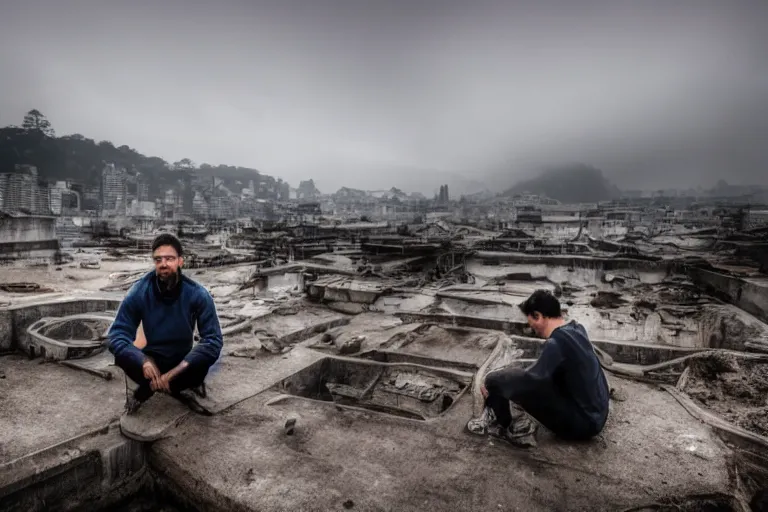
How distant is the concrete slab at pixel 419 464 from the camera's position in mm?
3070

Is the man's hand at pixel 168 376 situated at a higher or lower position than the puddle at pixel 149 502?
higher

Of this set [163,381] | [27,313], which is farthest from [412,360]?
[27,313]

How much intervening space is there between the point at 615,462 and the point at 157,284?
4433 mm

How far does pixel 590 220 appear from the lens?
37469 mm

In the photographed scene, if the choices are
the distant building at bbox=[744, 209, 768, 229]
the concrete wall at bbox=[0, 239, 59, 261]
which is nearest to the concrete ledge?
the distant building at bbox=[744, 209, 768, 229]

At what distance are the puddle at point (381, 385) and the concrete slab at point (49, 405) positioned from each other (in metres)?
2.33

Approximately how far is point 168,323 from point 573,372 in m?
3.69

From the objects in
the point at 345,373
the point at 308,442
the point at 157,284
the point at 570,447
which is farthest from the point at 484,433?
the point at 157,284

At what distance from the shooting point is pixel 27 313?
7258 millimetres

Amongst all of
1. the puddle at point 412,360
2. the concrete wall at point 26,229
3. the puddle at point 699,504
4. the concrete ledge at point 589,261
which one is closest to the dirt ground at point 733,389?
the puddle at point 699,504

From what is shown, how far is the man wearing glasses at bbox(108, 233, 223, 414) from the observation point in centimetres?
395

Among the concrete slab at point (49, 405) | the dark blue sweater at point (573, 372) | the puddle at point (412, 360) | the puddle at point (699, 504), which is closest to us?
the puddle at point (699, 504)

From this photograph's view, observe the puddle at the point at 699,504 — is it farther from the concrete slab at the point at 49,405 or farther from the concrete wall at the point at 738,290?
the concrete wall at the point at 738,290

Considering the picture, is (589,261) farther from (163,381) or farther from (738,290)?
(163,381)
